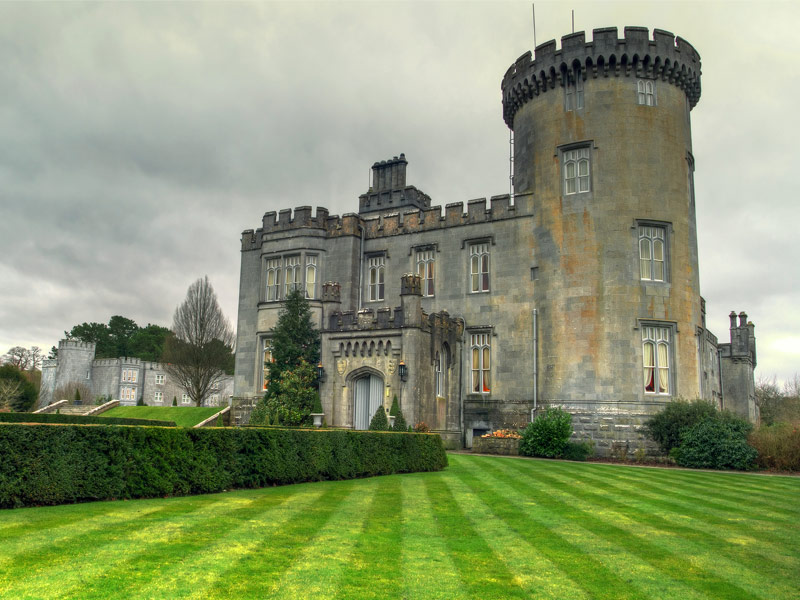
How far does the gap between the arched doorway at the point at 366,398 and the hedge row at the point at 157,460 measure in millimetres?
11194


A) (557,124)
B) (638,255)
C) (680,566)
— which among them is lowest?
(680,566)

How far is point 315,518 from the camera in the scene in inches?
404

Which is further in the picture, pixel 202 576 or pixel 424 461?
pixel 424 461

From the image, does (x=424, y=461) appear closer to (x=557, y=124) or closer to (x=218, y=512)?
(x=218, y=512)

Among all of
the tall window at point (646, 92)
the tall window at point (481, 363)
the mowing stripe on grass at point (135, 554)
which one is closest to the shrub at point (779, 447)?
the tall window at point (481, 363)

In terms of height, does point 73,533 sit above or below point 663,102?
below

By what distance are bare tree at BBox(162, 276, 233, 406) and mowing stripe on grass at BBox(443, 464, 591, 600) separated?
129ft

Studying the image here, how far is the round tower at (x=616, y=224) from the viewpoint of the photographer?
2845cm

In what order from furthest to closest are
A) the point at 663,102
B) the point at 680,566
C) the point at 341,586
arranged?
1. the point at 663,102
2. the point at 680,566
3. the point at 341,586

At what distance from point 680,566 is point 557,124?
2575 cm

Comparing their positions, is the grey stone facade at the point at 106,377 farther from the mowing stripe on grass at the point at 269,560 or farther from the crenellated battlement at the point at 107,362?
the mowing stripe on grass at the point at 269,560

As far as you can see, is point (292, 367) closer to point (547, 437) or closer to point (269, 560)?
point (547, 437)

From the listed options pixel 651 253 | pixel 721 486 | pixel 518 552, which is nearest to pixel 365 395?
pixel 651 253

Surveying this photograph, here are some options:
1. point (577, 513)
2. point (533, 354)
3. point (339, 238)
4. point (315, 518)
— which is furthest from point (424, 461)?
point (339, 238)
